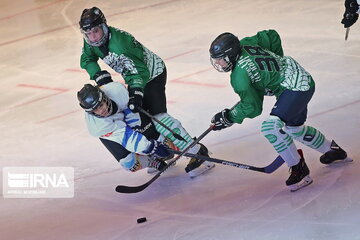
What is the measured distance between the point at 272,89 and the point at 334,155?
2.07 feet

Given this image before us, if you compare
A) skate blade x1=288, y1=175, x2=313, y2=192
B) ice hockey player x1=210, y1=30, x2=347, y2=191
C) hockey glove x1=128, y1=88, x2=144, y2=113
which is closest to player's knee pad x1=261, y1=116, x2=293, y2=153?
ice hockey player x1=210, y1=30, x2=347, y2=191

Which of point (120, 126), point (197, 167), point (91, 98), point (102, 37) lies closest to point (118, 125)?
point (120, 126)

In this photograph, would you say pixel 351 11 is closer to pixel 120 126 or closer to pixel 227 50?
pixel 227 50

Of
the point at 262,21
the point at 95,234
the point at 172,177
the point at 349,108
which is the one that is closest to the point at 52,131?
the point at 172,177

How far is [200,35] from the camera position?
25.1 feet

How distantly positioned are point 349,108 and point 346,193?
4.46ft

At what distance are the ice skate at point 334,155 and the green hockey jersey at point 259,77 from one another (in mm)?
511

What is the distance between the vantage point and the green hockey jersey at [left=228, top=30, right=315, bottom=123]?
12.1 ft

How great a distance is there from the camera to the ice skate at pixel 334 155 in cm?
417

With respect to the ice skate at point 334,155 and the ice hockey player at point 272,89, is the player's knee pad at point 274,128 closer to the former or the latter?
the ice hockey player at point 272,89

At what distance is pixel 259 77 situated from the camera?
3719 mm

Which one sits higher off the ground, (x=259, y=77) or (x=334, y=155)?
(x=259, y=77)

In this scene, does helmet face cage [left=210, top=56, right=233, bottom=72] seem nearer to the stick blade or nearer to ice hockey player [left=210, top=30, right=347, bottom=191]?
ice hockey player [left=210, top=30, right=347, bottom=191]

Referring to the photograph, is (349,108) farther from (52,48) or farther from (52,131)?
(52,48)
